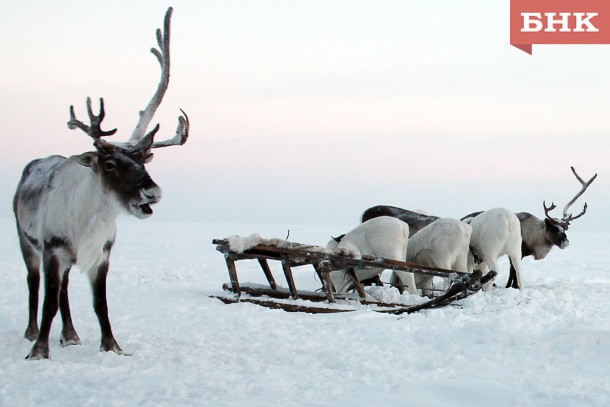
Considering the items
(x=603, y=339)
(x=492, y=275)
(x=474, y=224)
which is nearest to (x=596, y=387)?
(x=603, y=339)

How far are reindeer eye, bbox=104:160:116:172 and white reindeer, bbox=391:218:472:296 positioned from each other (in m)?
6.99

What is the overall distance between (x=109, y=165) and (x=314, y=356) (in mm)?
2456

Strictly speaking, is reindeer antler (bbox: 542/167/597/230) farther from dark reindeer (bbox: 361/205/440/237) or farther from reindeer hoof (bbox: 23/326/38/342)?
reindeer hoof (bbox: 23/326/38/342)

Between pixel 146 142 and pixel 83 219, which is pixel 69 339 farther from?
pixel 146 142

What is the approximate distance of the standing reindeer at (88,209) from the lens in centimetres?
A: 658

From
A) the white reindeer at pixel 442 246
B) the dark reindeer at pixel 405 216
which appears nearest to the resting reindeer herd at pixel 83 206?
the white reindeer at pixel 442 246

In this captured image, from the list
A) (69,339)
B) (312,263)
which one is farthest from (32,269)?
(312,263)

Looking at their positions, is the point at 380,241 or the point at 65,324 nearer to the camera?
the point at 65,324

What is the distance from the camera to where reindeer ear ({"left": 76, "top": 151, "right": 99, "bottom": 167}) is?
670 cm

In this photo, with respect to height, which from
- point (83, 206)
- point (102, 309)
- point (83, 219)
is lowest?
point (102, 309)

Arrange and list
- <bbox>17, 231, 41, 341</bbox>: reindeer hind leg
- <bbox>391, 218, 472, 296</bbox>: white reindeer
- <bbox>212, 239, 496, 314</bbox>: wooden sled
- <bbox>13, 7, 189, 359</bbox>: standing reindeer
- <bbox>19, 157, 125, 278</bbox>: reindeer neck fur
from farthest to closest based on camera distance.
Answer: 1. <bbox>391, 218, 472, 296</bbox>: white reindeer
2. <bbox>212, 239, 496, 314</bbox>: wooden sled
3. <bbox>17, 231, 41, 341</bbox>: reindeer hind leg
4. <bbox>19, 157, 125, 278</bbox>: reindeer neck fur
5. <bbox>13, 7, 189, 359</bbox>: standing reindeer

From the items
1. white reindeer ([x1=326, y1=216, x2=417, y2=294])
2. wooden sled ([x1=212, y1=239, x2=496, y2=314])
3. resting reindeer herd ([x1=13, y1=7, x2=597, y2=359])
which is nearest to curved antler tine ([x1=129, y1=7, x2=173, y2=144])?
resting reindeer herd ([x1=13, y1=7, x2=597, y2=359])

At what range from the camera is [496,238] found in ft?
45.8

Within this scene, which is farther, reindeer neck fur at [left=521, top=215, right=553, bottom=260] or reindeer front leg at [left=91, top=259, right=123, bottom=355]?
reindeer neck fur at [left=521, top=215, right=553, bottom=260]
